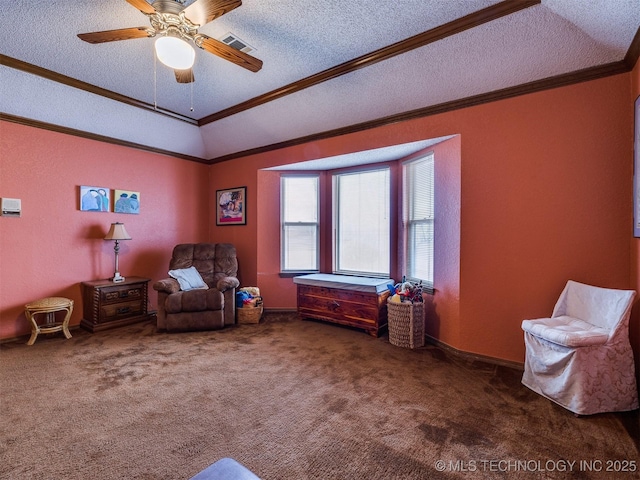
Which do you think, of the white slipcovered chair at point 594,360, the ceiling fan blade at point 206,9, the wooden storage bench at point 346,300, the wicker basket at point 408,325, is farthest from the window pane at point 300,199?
the white slipcovered chair at point 594,360

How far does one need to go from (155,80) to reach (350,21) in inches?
90.8

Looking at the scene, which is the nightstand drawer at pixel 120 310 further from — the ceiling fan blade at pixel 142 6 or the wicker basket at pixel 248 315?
the ceiling fan blade at pixel 142 6

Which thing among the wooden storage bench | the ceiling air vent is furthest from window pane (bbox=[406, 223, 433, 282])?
the ceiling air vent

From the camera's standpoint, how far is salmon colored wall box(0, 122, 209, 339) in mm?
3443

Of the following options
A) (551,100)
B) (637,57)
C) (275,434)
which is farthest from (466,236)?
(275,434)

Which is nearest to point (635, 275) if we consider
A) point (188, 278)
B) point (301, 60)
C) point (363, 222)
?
point (363, 222)

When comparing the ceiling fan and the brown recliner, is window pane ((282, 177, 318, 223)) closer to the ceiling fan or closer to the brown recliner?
the brown recliner

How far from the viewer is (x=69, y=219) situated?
152 inches

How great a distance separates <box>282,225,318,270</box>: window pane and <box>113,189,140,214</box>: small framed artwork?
2.22m

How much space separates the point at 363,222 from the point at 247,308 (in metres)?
2.04

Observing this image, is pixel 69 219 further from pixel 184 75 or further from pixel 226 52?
pixel 226 52

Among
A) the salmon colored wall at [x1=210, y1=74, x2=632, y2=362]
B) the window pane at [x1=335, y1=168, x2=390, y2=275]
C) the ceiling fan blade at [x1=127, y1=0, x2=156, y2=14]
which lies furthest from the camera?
the window pane at [x1=335, y1=168, x2=390, y2=275]

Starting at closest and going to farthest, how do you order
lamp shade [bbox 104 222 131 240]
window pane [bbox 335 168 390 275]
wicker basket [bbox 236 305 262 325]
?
1. lamp shade [bbox 104 222 131 240]
2. wicker basket [bbox 236 305 262 325]
3. window pane [bbox 335 168 390 275]

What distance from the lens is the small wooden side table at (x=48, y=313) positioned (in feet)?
10.8
